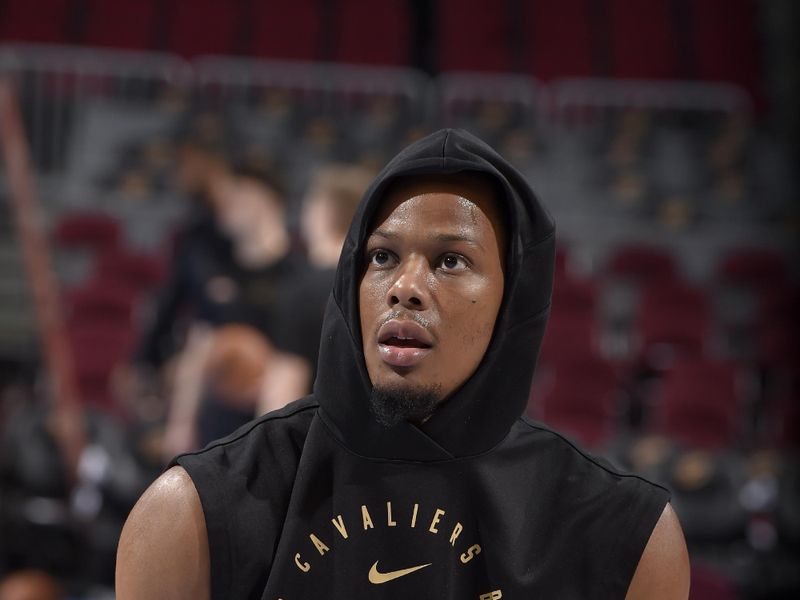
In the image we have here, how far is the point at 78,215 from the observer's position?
8.84 metres

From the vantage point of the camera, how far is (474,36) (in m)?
11.4

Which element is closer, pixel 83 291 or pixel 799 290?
pixel 83 291

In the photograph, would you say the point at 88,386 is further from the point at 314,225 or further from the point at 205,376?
the point at 314,225

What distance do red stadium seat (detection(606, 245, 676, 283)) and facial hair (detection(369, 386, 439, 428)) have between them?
24.1 feet

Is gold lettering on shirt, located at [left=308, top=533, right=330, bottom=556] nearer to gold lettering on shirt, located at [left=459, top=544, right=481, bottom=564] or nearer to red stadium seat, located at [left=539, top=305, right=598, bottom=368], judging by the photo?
gold lettering on shirt, located at [left=459, top=544, right=481, bottom=564]

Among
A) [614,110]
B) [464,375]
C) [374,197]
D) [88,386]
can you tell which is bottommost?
[88,386]

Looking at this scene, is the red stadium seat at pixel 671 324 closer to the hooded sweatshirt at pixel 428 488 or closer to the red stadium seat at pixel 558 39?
the red stadium seat at pixel 558 39

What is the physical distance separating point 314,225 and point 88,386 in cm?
443

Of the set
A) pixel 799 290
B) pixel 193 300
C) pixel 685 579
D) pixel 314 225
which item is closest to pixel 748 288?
pixel 799 290

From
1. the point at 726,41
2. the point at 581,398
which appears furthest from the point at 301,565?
the point at 726,41

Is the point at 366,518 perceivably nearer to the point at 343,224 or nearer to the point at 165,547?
the point at 165,547

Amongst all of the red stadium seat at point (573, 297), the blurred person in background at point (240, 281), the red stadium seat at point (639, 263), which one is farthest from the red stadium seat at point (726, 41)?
the blurred person in background at point (240, 281)

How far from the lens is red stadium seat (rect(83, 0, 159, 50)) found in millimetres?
11203

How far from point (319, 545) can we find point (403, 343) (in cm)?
26
